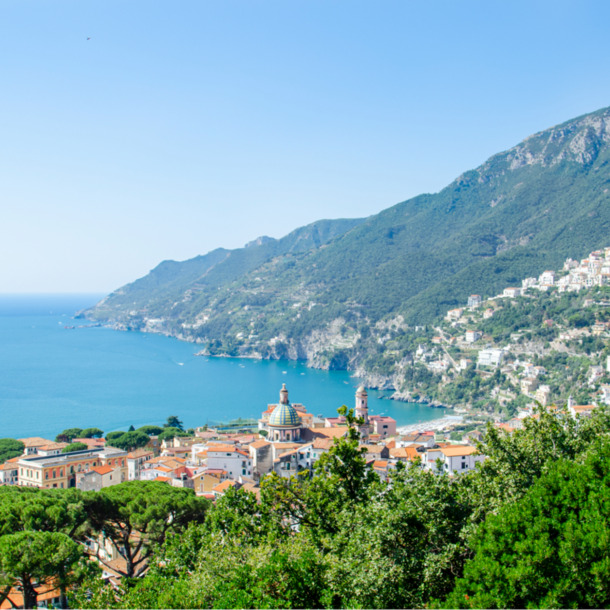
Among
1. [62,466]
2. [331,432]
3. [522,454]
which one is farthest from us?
[331,432]

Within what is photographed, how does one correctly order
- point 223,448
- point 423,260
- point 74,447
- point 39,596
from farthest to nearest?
1. point 423,260
2. point 74,447
3. point 223,448
4. point 39,596

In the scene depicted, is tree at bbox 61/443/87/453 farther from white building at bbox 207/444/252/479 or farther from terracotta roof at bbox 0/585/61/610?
terracotta roof at bbox 0/585/61/610

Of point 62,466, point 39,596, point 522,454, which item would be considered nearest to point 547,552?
point 522,454

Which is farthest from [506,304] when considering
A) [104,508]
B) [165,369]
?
[104,508]

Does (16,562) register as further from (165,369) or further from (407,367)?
(165,369)

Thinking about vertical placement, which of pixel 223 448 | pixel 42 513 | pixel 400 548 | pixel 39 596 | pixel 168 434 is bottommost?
pixel 168 434

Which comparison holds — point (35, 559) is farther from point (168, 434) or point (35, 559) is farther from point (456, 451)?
point (168, 434)

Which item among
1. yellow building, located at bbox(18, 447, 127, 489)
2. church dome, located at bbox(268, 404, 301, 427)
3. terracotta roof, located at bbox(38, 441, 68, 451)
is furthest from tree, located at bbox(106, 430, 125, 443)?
church dome, located at bbox(268, 404, 301, 427)
